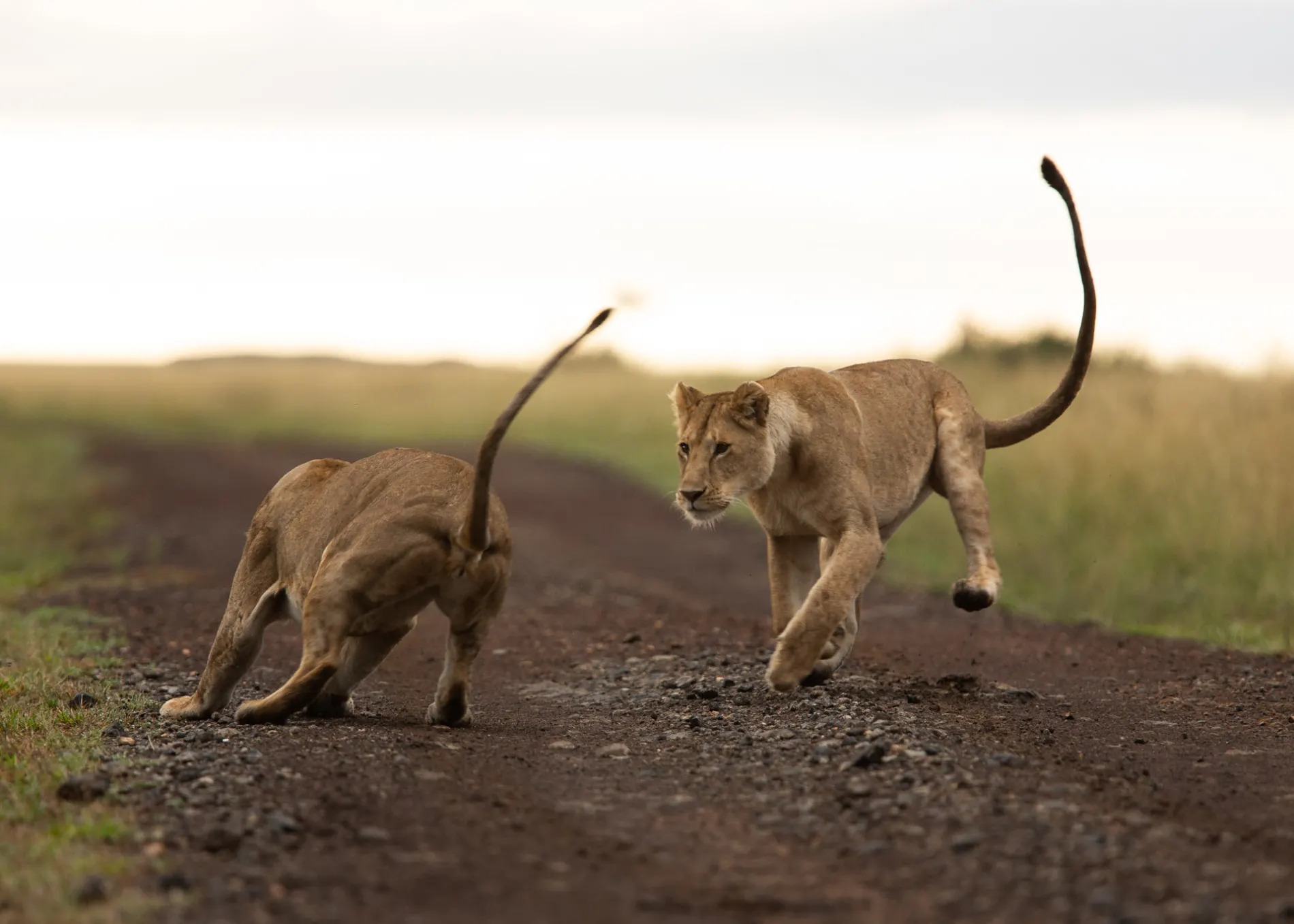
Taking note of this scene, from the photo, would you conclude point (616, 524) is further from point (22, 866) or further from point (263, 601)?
point (22, 866)

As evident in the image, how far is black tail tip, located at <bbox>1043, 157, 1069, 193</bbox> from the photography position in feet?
26.0

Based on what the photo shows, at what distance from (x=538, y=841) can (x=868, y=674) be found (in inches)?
133

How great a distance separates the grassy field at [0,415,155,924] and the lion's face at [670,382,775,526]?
2.45 metres

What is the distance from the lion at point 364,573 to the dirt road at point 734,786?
19cm

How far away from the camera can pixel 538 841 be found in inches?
182

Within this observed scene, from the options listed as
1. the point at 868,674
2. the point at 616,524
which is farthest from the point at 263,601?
the point at 616,524

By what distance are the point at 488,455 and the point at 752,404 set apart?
1437 mm

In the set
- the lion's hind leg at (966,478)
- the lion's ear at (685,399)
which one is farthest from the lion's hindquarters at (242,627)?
the lion's hind leg at (966,478)

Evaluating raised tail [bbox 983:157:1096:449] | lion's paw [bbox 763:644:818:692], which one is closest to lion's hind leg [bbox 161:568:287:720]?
lion's paw [bbox 763:644:818:692]

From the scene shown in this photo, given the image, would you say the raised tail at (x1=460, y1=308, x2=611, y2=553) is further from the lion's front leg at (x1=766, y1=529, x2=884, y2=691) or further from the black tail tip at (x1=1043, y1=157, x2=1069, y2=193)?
the black tail tip at (x1=1043, y1=157, x2=1069, y2=193)

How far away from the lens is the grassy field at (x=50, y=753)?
4.05 meters

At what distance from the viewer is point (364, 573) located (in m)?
5.97

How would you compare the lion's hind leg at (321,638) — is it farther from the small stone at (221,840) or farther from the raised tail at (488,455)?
the small stone at (221,840)

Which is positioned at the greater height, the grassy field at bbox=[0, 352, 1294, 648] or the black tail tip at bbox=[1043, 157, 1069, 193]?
the black tail tip at bbox=[1043, 157, 1069, 193]
